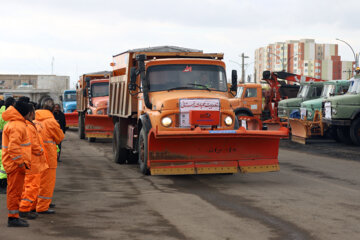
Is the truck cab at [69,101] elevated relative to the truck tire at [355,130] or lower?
elevated

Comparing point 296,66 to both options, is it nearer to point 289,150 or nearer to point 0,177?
point 289,150

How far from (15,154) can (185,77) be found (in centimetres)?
667

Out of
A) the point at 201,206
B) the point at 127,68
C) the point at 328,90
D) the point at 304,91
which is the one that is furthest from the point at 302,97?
the point at 201,206

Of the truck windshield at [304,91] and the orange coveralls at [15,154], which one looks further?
the truck windshield at [304,91]

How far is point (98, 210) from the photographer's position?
904 cm

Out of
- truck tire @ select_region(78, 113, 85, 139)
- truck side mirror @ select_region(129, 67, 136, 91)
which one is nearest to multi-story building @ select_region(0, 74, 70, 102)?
truck tire @ select_region(78, 113, 85, 139)

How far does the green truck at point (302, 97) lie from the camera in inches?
1077

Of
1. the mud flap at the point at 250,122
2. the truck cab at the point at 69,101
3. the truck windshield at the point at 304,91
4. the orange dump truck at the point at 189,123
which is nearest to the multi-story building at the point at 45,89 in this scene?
the truck cab at the point at 69,101

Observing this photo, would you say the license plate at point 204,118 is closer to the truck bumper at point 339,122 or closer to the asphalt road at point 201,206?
the asphalt road at point 201,206

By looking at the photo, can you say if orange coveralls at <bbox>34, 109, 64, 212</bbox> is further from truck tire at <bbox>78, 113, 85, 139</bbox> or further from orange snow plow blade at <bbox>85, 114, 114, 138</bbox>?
truck tire at <bbox>78, 113, 85, 139</bbox>

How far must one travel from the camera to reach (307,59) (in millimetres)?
187625

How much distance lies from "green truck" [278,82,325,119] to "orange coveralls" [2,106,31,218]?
68.9 ft

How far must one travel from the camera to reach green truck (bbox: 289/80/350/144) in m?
23.6

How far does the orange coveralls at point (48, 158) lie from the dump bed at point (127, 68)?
5826 mm
